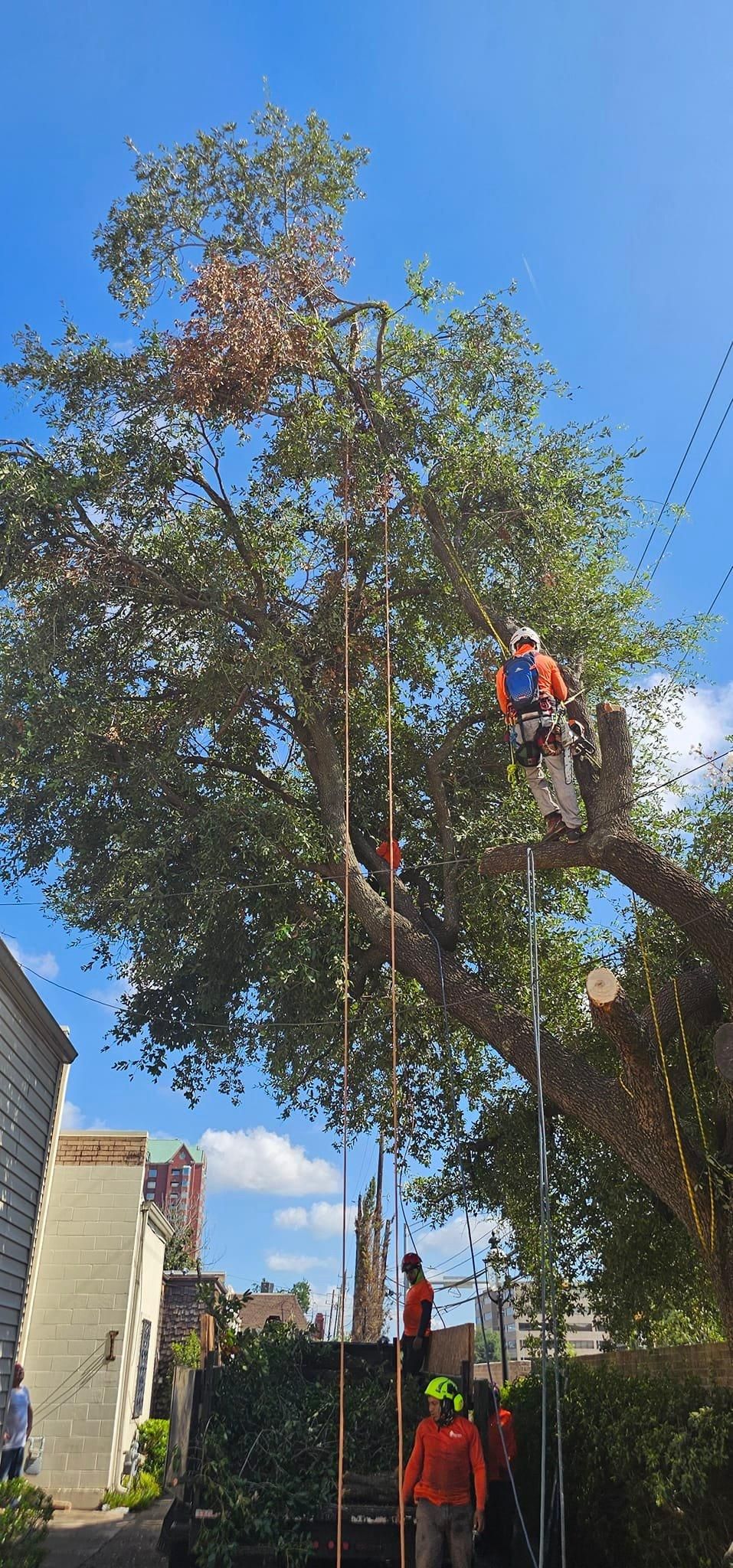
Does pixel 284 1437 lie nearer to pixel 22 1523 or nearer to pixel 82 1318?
pixel 22 1523

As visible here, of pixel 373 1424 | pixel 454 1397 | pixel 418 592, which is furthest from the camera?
pixel 418 592

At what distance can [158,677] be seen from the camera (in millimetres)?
12438

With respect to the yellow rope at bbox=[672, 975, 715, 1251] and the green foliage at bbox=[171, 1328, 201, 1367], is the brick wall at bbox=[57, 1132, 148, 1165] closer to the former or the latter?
the green foliage at bbox=[171, 1328, 201, 1367]

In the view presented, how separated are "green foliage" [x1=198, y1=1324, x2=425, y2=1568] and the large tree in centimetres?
305

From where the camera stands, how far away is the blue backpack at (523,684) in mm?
7969

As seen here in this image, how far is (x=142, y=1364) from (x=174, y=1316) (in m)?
4.10

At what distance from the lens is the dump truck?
22.2 feet

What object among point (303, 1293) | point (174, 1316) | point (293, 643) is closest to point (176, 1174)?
point (303, 1293)

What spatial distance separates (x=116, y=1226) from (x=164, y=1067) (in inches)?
93.1

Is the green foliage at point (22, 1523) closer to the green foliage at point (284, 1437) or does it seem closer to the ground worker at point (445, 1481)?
the green foliage at point (284, 1437)

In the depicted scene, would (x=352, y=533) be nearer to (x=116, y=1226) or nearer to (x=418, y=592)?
(x=418, y=592)

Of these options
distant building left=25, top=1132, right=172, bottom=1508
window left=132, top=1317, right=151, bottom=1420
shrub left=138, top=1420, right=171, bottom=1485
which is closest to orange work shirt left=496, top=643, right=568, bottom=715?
distant building left=25, top=1132, right=172, bottom=1508

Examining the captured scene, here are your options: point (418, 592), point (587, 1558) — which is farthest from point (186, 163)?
point (587, 1558)

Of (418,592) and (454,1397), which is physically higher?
(418,592)
